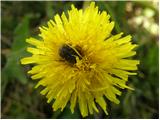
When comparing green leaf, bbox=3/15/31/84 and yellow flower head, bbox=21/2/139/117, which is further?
green leaf, bbox=3/15/31/84

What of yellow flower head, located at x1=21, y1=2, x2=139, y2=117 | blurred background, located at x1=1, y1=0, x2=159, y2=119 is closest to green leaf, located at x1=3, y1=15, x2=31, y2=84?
blurred background, located at x1=1, y1=0, x2=159, y2=119

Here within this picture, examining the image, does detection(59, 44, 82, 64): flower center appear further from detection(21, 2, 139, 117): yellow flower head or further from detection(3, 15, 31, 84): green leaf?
detection(3, 15, 31, 84): green leaf

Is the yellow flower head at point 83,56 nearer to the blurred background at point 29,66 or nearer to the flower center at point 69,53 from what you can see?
the flower center at point 69,53

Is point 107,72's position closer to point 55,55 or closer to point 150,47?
point 55,55

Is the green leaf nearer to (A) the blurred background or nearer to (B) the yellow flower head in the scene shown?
(A) the blurred background

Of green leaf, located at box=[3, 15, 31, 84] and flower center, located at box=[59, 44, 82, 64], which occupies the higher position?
green leaf, located at box=[3, 15, 31, 84]

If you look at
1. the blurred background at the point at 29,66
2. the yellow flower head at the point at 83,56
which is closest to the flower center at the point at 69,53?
the yellow flower head at the point at 83,56
